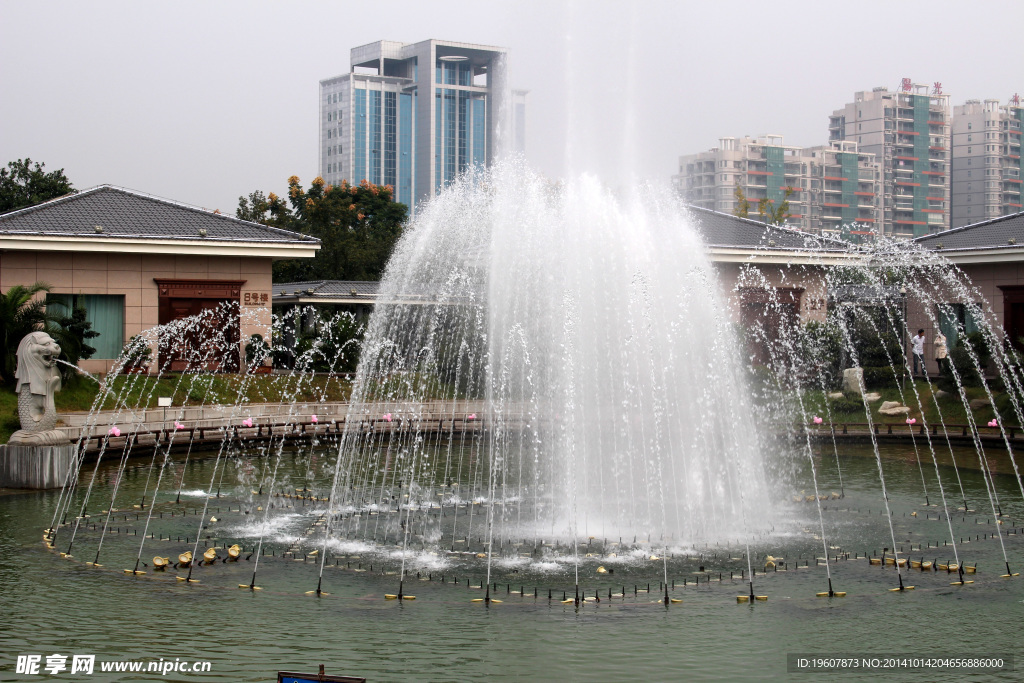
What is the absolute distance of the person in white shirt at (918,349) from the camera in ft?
85.1

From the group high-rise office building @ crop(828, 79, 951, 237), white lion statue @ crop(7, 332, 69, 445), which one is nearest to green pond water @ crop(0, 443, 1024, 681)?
white lion statue @ crop(7, 332, 69, 445)

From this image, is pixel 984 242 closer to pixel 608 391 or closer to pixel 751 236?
pixel 751 236

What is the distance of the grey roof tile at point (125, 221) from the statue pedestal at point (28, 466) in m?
10.2

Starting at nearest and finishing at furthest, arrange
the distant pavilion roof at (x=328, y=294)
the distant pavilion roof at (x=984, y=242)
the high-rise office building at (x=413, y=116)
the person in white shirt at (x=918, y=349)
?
1. the person in white shirt at (x=918, y=349)
2. the distant pavilion roof at (x=984, y=242)
3. the distant pavilion roof at (x=328, y=294)
4. the high-rise office building at (x=413, y=116)

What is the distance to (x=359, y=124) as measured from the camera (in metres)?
114

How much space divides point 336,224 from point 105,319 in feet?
59.8

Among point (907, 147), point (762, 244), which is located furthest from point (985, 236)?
point (907, 147)

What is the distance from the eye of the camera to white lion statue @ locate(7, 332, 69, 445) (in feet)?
52.7

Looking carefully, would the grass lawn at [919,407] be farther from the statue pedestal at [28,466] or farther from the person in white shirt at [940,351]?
the statue pedestal at [28,466]

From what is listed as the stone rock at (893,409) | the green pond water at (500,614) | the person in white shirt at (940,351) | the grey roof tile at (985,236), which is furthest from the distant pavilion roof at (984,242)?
the green pond water at (500,614)

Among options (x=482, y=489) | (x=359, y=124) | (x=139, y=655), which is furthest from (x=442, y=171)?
(x=139, y=655)

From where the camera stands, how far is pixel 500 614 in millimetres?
9477

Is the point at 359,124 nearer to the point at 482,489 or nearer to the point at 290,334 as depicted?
the point at 290,334

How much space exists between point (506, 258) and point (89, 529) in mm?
7863
